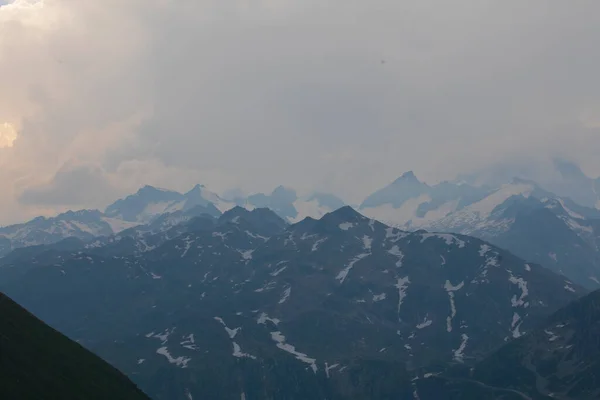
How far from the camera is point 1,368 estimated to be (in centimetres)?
19412

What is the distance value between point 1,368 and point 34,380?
376 inches

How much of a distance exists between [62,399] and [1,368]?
696 inches

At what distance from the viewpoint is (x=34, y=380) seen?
199 m

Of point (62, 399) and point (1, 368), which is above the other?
point (1, 368)

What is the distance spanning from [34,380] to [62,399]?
9.06 m

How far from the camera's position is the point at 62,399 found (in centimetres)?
19888
